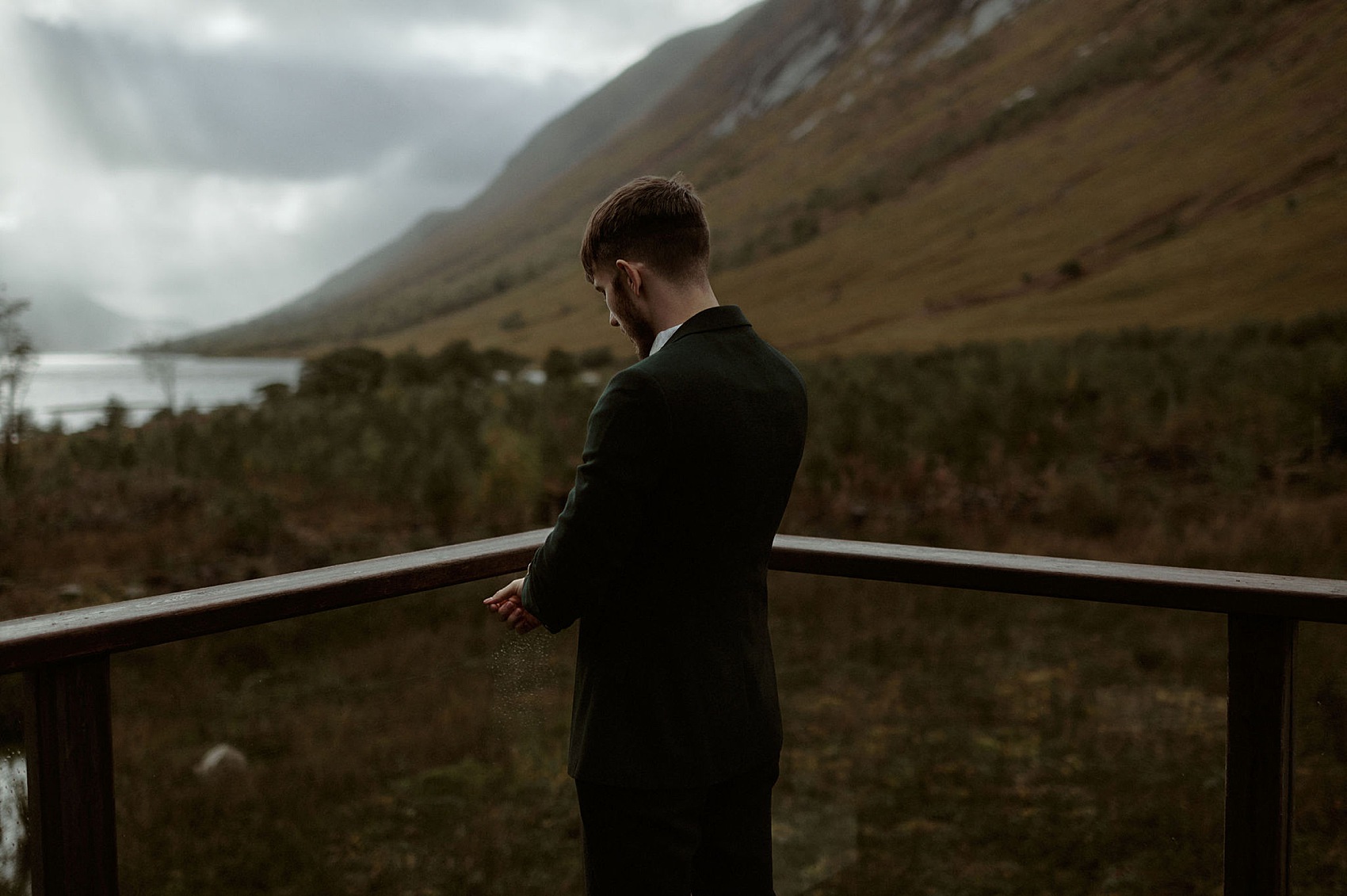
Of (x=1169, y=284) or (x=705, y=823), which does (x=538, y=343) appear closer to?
(x=1169, y=284)

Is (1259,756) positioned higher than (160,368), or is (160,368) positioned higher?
(160,368)

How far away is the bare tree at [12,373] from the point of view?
5773 mm

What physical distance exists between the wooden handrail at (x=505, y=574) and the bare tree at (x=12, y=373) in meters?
5.54

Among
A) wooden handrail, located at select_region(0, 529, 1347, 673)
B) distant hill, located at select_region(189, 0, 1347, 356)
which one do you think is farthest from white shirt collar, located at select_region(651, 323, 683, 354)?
distant hill, located at select_region(189, 0, 1347, 356)

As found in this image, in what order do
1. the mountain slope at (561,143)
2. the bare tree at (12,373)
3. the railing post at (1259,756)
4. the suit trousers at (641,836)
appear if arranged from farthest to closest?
1. the mountain slope at (561,143)
2. the bare tree at (12,373)
3. the railing post at (1259,756)
4. the suit trousers at (641,836)

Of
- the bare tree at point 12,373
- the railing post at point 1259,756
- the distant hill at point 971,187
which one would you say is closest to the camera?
the railing post at point 1259,756

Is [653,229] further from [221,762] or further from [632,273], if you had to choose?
[221,762]

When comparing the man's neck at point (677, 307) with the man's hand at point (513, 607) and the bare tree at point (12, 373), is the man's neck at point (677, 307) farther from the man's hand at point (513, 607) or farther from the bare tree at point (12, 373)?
the bare tree at point (12, 373)

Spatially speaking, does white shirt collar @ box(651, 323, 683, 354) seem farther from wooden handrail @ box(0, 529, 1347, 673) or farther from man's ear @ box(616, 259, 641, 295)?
wooden handrail @ box(0, 529, 1347, 673)

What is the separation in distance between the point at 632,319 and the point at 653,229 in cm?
12

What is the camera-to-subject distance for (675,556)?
109cm

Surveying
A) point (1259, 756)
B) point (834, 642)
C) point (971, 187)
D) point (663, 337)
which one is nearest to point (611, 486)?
point (663, 337)

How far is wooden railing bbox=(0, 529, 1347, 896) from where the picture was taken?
3.45 ft

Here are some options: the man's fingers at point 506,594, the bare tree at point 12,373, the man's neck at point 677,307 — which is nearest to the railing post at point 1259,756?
the man's neck at point 677,307
